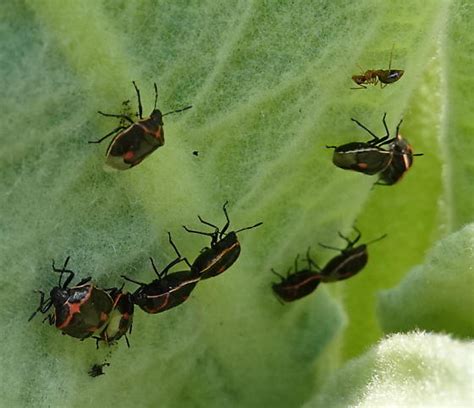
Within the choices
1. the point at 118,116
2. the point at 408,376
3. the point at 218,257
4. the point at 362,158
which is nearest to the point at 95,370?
the point at 218,257

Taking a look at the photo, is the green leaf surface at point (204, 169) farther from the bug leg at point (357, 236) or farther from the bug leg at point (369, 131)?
the bug leg at point (357, 236)

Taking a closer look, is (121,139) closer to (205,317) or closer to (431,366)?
(205,317)

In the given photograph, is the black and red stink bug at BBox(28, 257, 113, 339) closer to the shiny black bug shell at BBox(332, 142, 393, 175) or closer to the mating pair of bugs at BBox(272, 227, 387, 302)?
the mating pair of bugs at BBox(272, 227, 387, 302)

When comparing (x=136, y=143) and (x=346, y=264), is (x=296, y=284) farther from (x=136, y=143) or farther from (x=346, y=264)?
(x=136, y=143)

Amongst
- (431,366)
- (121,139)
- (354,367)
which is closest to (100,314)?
(121,139)

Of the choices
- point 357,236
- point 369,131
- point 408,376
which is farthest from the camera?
point 357,236

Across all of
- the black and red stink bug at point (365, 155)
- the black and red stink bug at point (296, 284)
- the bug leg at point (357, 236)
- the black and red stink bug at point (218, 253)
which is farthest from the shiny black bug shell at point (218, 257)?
the bug leg at point (357, 236)
